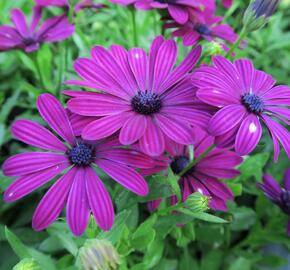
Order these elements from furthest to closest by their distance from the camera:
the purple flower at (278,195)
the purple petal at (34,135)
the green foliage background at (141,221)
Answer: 1. the purple flower at (278,195)
2. the green foliage background at (141,221)
3. the purple petal at (34,135)

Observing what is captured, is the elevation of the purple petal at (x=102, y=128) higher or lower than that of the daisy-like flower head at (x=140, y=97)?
lower

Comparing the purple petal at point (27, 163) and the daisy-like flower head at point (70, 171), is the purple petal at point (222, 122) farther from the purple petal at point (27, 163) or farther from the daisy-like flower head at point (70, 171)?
the purple petal at point (27, 163)

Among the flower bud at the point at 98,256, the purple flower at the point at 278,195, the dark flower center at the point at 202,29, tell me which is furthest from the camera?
the dark flower center at the point at 202,29

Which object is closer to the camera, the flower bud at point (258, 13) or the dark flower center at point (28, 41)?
the flower bud at point (258, 13)

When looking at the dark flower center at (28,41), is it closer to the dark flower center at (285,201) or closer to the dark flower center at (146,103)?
the dark flower center at (146,103)


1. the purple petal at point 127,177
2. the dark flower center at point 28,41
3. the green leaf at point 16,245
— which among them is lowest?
A: the green leaf at point 16,245

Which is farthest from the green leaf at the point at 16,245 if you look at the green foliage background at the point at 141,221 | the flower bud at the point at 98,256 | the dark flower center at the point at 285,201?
the dark flower center at the point at 285,201
